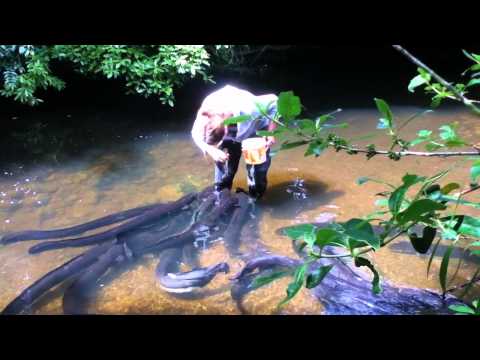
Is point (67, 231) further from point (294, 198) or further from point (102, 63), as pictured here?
point (102, 63)

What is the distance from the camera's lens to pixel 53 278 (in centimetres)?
260

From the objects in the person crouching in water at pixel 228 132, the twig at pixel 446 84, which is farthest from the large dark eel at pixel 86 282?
the twig at pixel 446 84

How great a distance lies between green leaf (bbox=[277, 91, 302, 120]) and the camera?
766mm

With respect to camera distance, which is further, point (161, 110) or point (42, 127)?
point (161, 110)

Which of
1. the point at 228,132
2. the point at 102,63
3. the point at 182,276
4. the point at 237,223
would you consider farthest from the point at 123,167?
the point at 182,276

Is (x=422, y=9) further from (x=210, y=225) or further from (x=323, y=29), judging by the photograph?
(x=210, y=225)

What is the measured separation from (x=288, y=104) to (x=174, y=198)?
2877 millimetres

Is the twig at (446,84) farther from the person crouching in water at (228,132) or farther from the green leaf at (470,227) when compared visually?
the person crouching in water at (228,132)

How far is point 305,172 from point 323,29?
3.03 m

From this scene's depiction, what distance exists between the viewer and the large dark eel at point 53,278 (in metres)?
2.41

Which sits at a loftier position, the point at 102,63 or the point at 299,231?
the point at 102,63

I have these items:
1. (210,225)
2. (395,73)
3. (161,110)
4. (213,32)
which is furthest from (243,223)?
(395,73)

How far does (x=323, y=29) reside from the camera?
36.5 inches

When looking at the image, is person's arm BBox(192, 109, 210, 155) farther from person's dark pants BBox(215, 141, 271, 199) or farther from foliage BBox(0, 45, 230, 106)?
foliage BBox(0, 45, 230, 106)
